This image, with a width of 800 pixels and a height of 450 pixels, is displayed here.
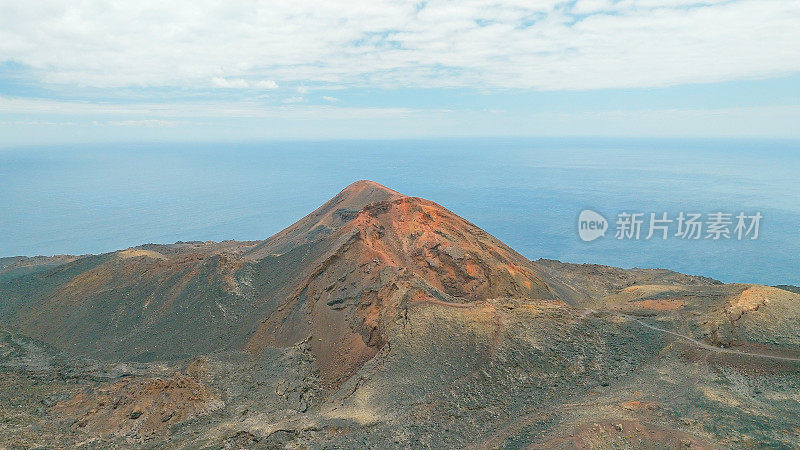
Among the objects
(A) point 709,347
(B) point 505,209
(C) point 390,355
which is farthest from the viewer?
(B) point 505,209

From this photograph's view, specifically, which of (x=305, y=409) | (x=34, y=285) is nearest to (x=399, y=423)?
(x=305, y=409)

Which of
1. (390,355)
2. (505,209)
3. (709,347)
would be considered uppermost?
(505,209)
